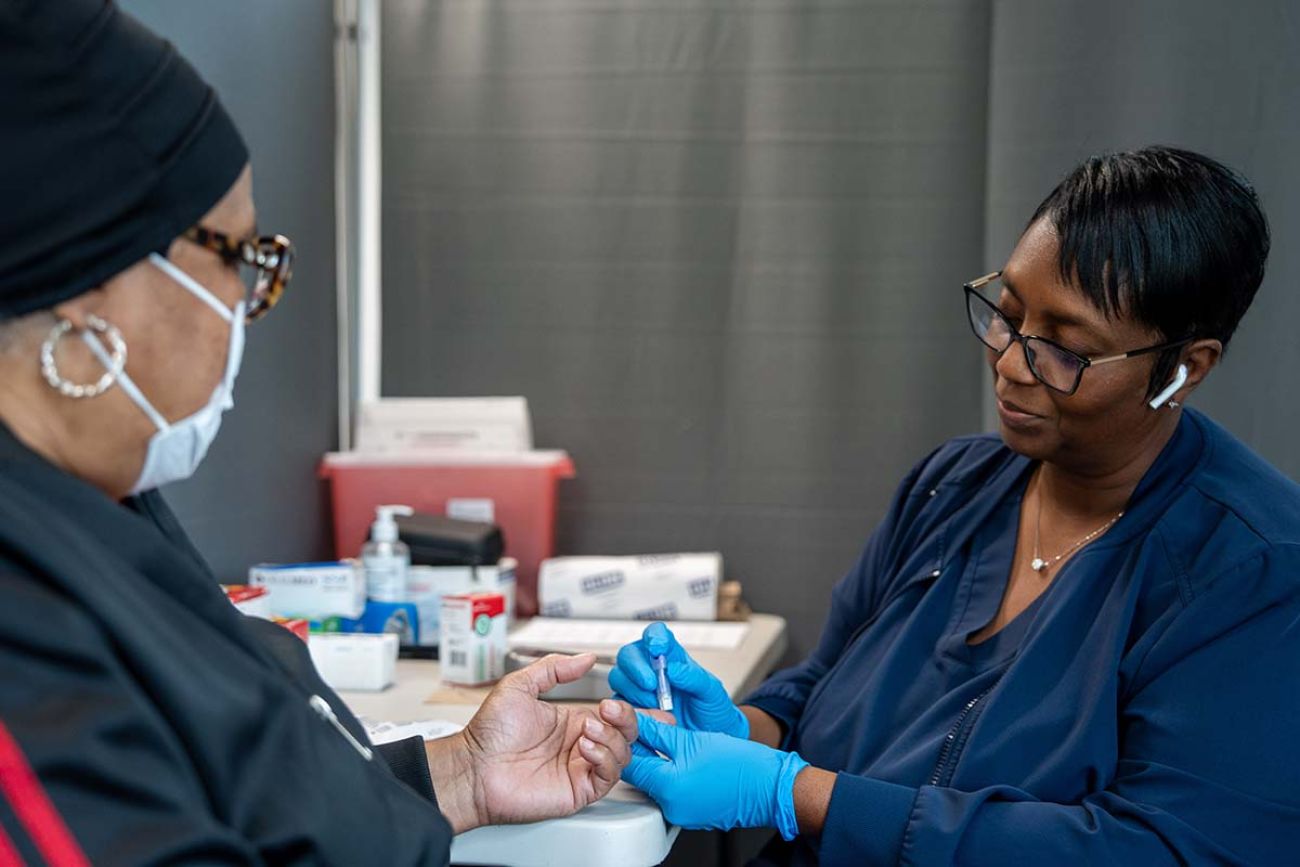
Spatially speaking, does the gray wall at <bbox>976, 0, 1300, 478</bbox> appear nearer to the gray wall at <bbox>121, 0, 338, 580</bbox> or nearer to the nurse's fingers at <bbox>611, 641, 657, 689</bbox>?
the nurse's fingers at <bbox>611, 641, 657, 689</bbox>

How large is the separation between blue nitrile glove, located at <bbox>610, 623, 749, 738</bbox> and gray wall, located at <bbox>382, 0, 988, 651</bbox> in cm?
93

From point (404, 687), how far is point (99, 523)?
1037 mm

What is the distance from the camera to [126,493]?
940 millimetres

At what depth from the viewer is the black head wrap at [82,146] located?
0.80 metres

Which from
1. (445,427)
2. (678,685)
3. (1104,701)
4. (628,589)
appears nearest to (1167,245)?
(1104,701)

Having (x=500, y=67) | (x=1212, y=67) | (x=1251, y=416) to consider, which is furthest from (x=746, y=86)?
(x=1251, y=416)

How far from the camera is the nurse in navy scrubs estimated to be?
4.09 feet

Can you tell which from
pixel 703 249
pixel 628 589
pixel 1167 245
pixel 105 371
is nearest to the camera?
pixel 105 371

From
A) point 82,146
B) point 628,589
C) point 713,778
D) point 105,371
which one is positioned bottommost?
point 628,589

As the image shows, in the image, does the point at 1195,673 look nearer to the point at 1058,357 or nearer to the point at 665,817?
the point at 1058,357

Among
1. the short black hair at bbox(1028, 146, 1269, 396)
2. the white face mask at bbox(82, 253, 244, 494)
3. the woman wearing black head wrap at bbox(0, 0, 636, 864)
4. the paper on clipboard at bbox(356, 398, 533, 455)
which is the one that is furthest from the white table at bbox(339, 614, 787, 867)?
the paper on clipboard at bbox(356, 398, 533, 455)

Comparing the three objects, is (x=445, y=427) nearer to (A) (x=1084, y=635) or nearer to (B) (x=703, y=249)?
(B) (x=703, y=249)

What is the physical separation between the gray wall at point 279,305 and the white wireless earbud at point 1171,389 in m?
1.33

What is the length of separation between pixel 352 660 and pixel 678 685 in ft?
1.74
